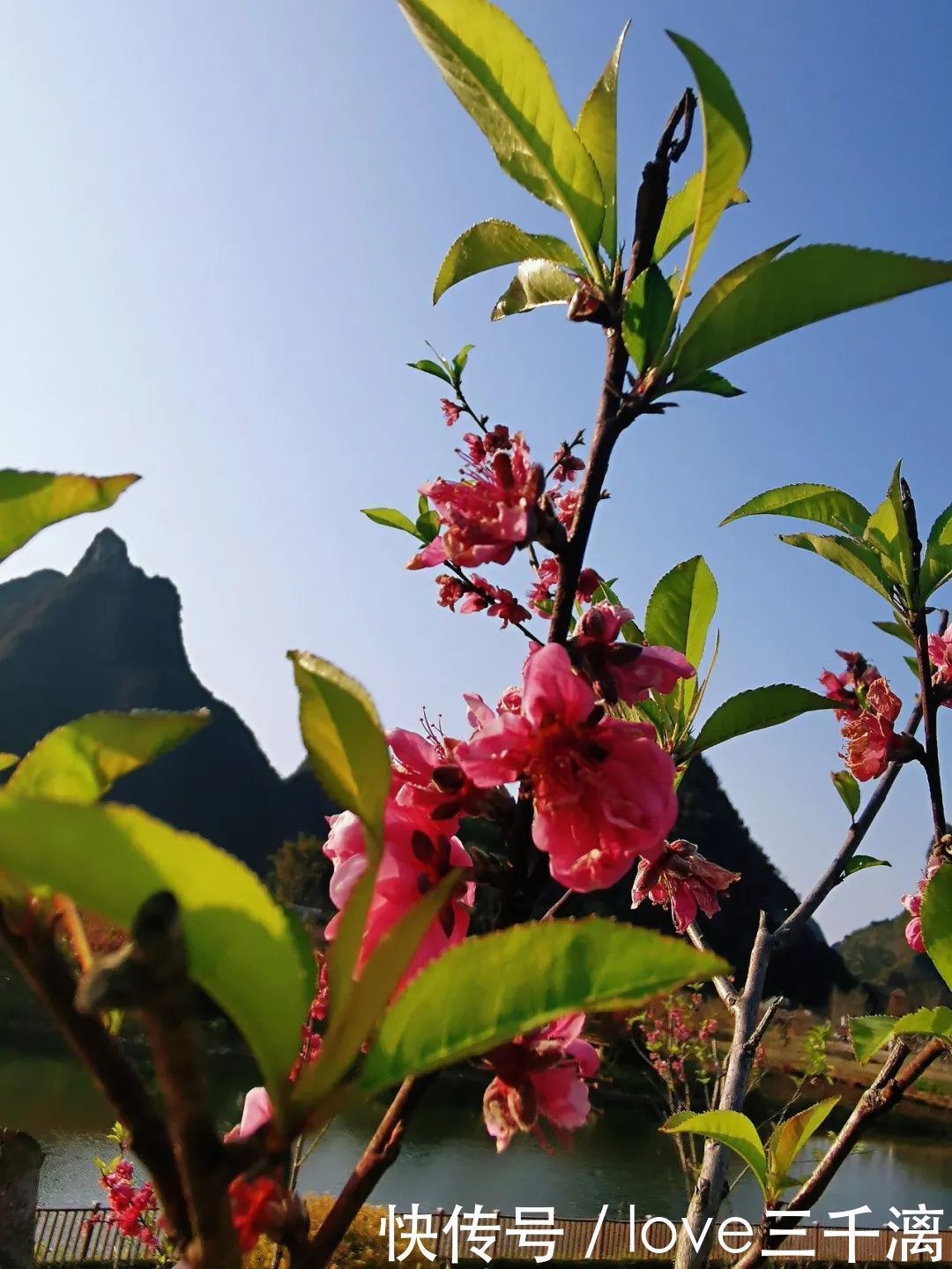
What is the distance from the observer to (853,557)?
133cm

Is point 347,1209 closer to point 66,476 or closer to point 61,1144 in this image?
point 66,476

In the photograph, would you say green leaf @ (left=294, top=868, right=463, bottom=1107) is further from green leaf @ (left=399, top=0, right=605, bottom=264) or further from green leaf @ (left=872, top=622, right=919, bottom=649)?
green leaf @ (left=872, top=622, right=919, bottom=649)

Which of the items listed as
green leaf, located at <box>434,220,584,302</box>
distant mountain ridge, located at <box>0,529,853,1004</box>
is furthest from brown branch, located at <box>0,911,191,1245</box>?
distant mountain ridge, located at <box>0,529,853,1004</box>

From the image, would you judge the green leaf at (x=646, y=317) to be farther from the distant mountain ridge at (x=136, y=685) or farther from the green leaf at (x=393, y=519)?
the distant mountain ridge at (x=136, y=685)

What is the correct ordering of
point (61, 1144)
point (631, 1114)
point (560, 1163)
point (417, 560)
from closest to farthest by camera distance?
1. point (417, 560)
2. point (61, 1144)
3. point (560, 1163)
4. point (631, 1114)

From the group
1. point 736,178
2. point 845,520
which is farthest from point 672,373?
point 845,520

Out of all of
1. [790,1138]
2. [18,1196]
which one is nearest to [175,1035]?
[18,1196]

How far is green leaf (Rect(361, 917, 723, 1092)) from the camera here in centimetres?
33

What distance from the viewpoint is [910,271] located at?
1.91ft

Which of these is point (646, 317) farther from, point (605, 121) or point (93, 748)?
point (93, 748)

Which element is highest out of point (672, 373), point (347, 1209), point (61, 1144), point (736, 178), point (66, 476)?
point (736, 178)

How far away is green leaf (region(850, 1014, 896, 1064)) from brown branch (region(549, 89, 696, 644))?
0.69 m

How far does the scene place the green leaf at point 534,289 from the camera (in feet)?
2.70

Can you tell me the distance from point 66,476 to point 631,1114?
1666 centimetres
